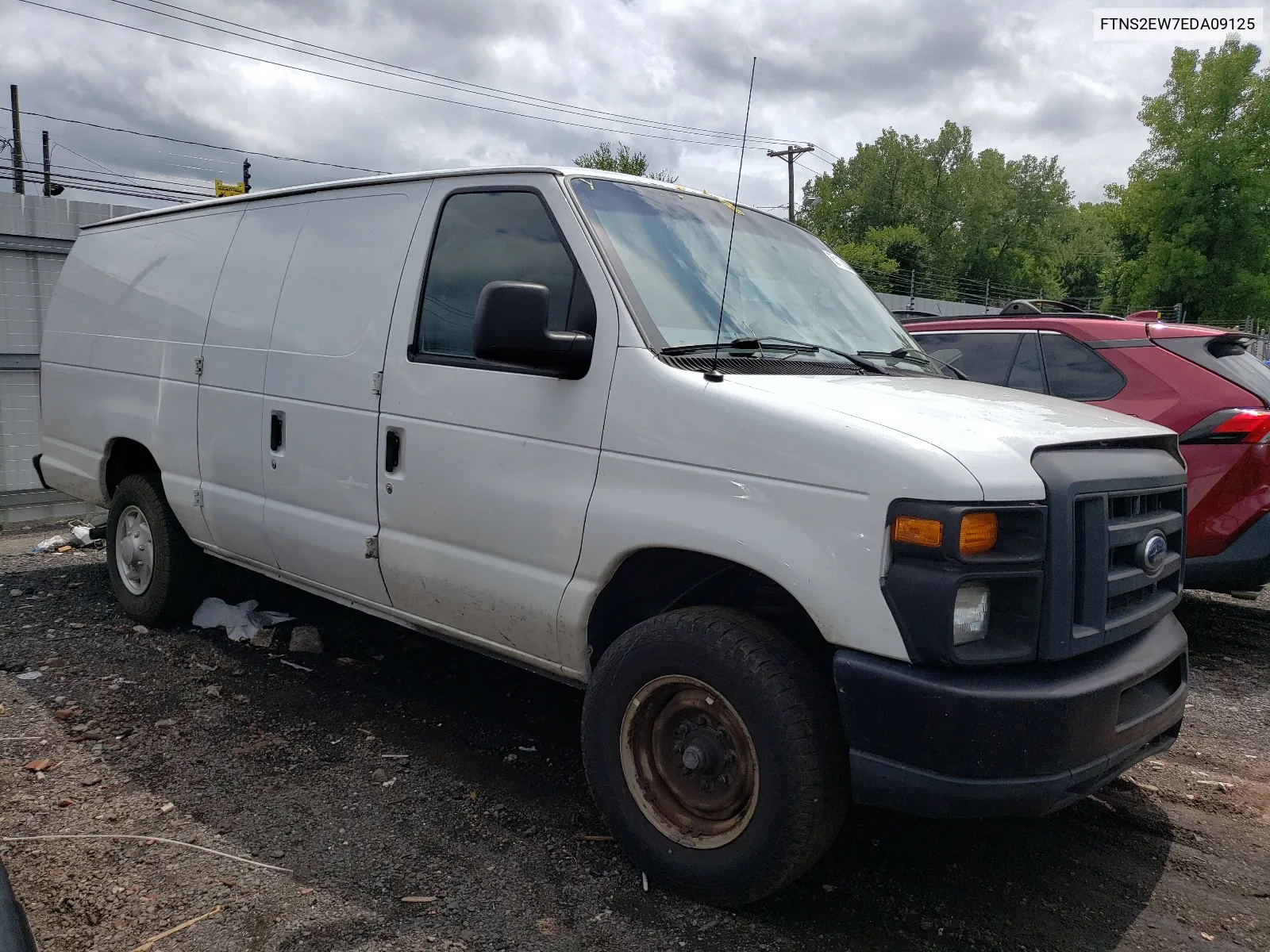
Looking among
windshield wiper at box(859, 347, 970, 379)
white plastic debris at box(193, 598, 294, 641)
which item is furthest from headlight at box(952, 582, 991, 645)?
white plastic debris at box(193, 598, 294, 641)

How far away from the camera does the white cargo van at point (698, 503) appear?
2408 mm

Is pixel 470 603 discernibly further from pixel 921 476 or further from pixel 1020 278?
pixel 1020 278

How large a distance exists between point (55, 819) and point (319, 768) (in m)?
0.87

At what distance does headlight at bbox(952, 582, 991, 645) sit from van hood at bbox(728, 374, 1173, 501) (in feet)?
0.77

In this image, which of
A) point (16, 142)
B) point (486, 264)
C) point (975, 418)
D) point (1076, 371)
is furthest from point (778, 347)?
point (16, 142)

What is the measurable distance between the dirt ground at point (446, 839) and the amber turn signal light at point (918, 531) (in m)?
1.18

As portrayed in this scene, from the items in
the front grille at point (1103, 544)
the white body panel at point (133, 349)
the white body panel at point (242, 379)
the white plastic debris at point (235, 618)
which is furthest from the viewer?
the white plastic debris at point (235, 618)

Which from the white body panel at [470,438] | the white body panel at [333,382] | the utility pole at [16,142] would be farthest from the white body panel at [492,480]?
the utility pole at [16,142]

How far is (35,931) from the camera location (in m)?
2.64

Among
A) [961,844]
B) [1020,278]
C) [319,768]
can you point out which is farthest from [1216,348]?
[1020,278]

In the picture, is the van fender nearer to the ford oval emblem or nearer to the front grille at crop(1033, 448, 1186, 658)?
the front grille at crop(1033, 448, 1186, 658)

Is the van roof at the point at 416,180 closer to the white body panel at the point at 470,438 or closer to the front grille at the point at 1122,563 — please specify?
the white body panel at the point at 470,438

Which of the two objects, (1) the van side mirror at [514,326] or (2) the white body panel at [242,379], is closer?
(1) the van side mirror at [514,326]

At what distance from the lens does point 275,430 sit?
4168mm
